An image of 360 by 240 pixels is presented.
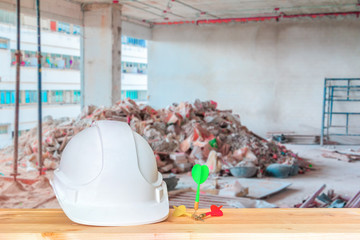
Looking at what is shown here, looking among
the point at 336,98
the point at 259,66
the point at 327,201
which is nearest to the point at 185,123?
the point at 327,201

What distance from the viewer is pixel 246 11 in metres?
13.2

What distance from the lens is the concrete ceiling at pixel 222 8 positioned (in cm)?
1158

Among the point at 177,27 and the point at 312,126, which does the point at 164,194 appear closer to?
the point at 312,126

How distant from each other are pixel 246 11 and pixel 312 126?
449 centimetres

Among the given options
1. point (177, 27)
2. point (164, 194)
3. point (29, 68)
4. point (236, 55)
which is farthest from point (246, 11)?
point (164, 194)

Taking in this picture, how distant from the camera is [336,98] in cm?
1375

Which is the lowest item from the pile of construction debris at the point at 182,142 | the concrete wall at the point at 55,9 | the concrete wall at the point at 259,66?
the pile of construction debris at the point at 182,142

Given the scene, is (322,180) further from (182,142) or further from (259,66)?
(259,66)

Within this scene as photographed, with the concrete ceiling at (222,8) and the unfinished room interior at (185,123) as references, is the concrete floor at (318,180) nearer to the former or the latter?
the unfinished room interior at (185,123)

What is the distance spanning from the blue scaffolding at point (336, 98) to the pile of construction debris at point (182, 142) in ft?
12.4

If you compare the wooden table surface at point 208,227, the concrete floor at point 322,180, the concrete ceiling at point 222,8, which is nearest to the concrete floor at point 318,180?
the concrete floor at point 322,180

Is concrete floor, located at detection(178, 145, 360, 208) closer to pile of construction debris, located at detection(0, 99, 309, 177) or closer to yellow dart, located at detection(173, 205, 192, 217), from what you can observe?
pile of construction debris, located at detection(0, 99, 309, 177)

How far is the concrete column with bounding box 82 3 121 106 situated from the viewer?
38.7ft

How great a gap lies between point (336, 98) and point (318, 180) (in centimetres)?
651
